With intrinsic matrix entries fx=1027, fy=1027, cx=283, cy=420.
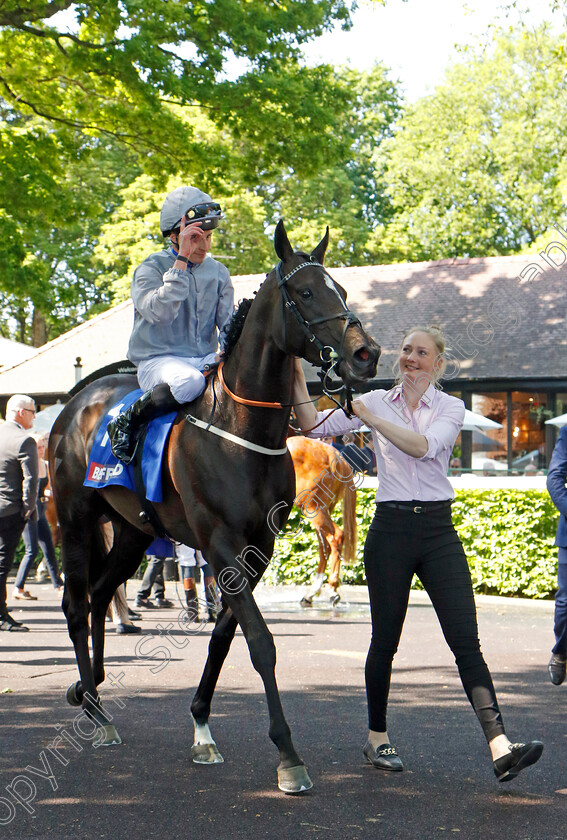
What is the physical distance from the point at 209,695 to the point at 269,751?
48 cm

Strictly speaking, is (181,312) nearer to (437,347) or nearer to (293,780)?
(437,347)

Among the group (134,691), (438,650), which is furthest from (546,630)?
(134,691)

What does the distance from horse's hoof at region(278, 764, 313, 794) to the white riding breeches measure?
1.94 m

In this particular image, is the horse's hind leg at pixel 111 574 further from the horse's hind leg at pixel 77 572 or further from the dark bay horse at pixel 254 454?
the dark bay horse at pixel 254 454

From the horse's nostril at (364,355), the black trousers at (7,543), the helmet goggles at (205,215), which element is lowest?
the black trousers at (7,543)

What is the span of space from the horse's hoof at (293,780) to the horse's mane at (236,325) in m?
2.09

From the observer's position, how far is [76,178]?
3812 cm

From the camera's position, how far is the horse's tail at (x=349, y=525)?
13.5 meters

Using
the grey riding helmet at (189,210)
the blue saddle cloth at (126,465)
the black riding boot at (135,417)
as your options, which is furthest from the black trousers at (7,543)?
the grey riding helmet at (189,210)

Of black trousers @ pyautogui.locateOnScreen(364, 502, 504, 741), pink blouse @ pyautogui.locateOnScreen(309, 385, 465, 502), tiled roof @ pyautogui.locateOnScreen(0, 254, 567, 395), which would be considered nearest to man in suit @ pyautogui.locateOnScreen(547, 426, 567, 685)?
pink blouse @ pyautogui.locateOnScreen(309, 385, 465, 502)

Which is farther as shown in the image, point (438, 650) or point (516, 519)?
point (516, 519)

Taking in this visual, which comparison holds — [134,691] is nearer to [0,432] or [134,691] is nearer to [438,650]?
[438,650]

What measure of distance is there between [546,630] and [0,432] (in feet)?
22.0

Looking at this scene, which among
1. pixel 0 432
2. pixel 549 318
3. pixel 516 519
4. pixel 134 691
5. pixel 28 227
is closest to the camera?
pixel 134 691
